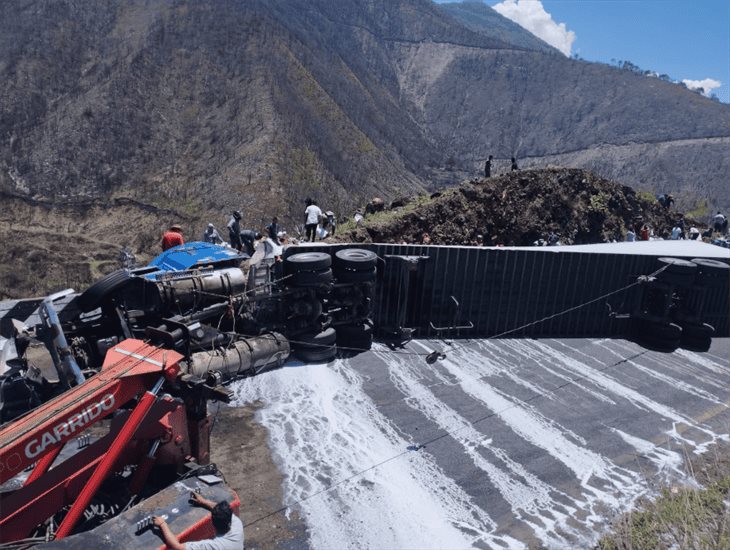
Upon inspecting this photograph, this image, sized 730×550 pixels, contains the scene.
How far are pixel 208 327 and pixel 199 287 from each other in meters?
0.76

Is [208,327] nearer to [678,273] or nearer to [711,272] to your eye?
[678,273]

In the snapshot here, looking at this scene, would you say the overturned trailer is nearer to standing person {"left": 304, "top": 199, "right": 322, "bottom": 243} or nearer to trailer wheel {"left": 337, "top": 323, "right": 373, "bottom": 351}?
trailer wheel {"left": 337, "top": 323, "right": 373, "bottom": 351}

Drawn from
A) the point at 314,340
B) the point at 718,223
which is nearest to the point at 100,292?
the point at 314,340

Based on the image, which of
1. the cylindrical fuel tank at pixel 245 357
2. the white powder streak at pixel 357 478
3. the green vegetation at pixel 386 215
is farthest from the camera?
the green vegetation at pixel 386 215

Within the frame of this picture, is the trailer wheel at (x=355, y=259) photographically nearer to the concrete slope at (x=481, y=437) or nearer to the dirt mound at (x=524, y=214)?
the concrete slope at (x=481, y=437)

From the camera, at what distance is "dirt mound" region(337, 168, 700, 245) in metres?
18.7

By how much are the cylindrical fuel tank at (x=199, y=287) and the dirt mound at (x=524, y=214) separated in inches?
257

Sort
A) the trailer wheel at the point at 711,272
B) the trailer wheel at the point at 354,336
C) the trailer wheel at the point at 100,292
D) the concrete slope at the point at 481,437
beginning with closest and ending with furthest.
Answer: the concrete slope at the point at 481,437
the trailer wheel at the point at 100,292
the trailer wheel at the point at 354,336
the trailer wheel at the point at 711,272

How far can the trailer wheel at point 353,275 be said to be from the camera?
10438mm

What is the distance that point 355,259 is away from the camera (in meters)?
10.4

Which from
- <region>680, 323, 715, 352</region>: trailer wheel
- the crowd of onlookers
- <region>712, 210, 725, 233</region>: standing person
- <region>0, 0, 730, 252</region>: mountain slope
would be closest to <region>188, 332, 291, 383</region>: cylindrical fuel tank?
the crowd of onlookers

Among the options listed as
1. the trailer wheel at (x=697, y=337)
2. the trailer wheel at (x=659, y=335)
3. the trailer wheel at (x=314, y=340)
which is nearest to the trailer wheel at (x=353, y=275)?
the trailer wheel at (x=314, y=340)

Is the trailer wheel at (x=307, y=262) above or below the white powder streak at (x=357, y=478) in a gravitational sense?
above

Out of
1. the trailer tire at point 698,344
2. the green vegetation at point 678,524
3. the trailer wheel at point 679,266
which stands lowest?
the green vegetation at point 678,524
